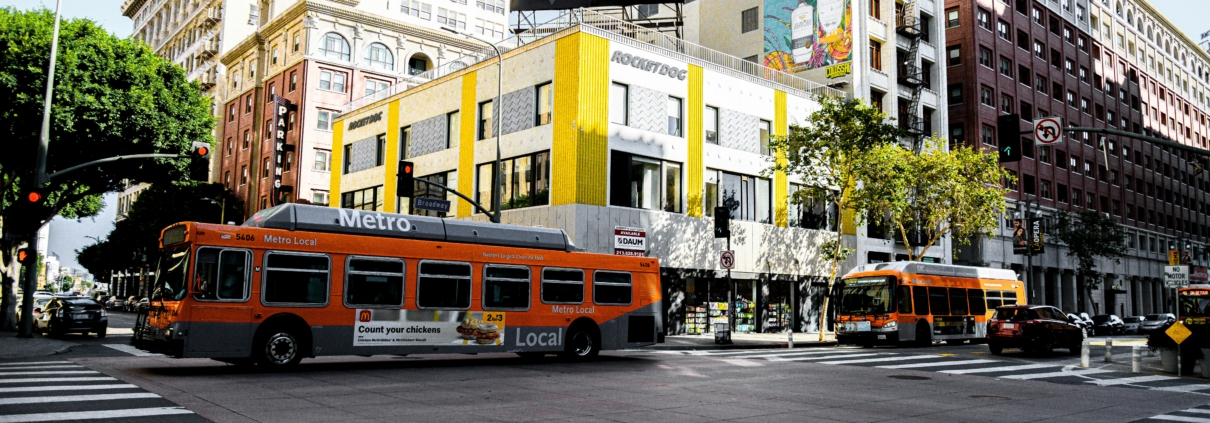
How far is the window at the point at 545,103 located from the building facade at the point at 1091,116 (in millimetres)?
33624

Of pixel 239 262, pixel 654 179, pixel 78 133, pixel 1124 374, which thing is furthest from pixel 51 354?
pixel 1124 374

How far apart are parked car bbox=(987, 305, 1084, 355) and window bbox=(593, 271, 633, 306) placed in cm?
1144

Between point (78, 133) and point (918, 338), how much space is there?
31743 mm

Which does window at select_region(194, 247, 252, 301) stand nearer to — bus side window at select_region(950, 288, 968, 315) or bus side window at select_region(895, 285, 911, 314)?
bus side window at select_region(895, 285, 911, 314)

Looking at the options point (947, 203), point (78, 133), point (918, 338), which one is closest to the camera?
point (918, 338)

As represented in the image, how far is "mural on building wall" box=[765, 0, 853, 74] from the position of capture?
43656mm

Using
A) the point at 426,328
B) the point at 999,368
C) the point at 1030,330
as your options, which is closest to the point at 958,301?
the point at 1030,330

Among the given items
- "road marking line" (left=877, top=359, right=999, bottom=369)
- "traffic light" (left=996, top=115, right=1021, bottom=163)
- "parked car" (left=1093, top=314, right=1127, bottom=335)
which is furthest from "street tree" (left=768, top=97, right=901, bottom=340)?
"parked car" (left=1093, top=314, right=1127, bottom=335)

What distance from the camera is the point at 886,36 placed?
4769 centimetres

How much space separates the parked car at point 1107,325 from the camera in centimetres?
5147

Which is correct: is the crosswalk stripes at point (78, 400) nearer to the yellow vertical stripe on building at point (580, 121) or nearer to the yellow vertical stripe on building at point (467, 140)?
the yellow vertical stripe on building at point (580, 121)

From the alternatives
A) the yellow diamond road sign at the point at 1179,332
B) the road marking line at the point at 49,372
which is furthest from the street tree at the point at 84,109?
the yellow diamond road sign at the point at 1179,332

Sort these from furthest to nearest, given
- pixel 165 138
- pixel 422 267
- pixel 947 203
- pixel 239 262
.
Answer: pixel 947 203 → pixel 165 138 → pixel 422 267 → pixel 239 262

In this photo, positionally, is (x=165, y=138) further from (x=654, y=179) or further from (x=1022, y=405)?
(x=1022, y=405)
